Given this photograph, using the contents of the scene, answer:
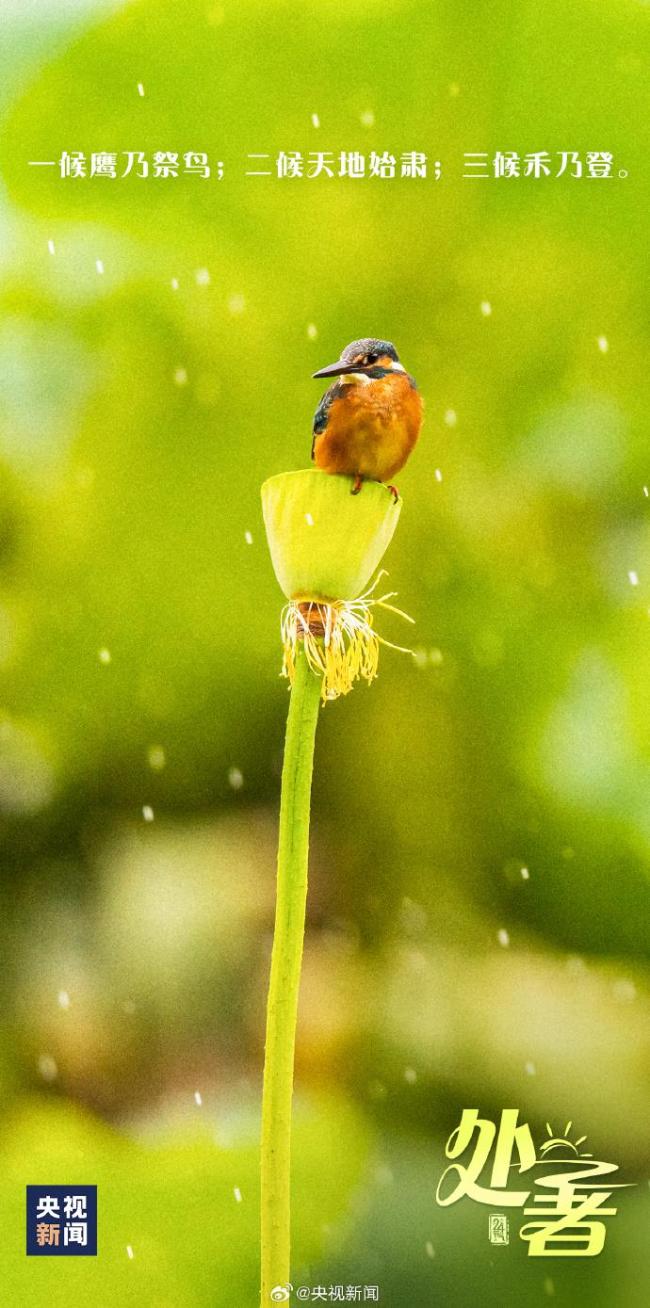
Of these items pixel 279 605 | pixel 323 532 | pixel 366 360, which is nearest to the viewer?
pixel 323 532

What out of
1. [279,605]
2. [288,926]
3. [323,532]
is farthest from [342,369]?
[288,926]

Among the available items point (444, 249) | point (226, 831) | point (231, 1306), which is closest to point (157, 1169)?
point (231, 1306)

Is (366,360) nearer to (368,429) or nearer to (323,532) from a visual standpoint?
(368,429)

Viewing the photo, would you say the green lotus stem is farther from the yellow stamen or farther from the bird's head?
the bird's head

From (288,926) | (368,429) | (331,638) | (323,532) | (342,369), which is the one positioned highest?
(342,369)

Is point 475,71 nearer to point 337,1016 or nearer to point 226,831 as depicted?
point 226,831

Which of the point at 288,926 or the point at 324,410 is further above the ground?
the point at 324,410
